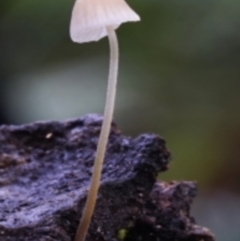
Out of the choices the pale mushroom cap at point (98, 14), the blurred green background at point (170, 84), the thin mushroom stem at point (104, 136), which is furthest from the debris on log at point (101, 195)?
the blurred green background at point (170, 84)

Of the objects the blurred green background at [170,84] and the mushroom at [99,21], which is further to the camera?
the blurred green background at [170,84]

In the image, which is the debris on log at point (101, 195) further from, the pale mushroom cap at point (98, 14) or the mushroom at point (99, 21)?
the pale mushroom cap at point (98, 14)

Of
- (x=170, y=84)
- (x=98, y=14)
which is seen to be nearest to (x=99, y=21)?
(x=98, y=14)

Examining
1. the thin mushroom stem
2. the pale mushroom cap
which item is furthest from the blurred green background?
the pale mushroom cap

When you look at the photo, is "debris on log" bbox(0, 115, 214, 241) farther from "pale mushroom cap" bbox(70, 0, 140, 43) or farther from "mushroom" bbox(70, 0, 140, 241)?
"pale mushroom cap" bbox(70, 0, 140, 43)

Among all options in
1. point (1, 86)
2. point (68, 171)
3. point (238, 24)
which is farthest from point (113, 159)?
point (1, 86)
